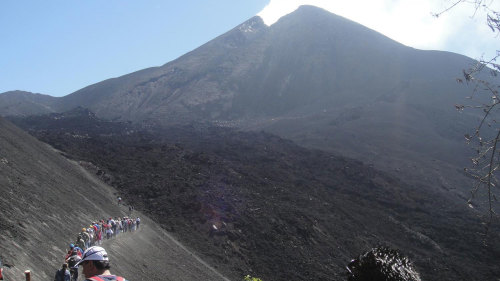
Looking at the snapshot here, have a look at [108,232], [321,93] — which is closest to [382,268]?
[108,232]

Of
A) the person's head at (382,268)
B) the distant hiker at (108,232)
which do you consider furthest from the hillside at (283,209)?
the person's head at (382,268)

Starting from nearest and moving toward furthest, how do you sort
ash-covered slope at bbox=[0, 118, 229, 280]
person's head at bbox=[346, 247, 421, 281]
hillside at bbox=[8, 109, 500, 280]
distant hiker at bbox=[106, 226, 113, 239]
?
person's head at bbox=[346, 247, 421, 281], ash-covered slope at bbox=[0, 118, 229, 280], distant hiker at bbox=[106, 226, 113, 239], hillside at bbox=[8, 109, 500, 280]

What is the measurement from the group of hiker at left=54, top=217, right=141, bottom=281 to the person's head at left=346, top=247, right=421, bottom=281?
5.48 meters

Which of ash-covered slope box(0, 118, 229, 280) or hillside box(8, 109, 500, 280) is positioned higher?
ash-covered slope box(0, 118, 229, 280)

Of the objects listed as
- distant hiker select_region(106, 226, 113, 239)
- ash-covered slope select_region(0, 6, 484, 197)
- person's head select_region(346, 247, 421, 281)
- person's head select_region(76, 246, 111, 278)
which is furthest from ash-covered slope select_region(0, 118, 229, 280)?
ash-covered slope select_region(0, 6, 484, 197)

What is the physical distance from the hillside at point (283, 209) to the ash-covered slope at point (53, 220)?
4.30 m

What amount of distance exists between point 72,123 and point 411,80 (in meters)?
78.1

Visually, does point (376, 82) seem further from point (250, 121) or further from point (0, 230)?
point (0, 230)

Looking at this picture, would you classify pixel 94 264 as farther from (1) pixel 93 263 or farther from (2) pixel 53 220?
(2) pixel 53 220

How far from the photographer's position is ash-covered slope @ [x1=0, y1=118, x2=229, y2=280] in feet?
39.0

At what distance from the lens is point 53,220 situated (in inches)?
693

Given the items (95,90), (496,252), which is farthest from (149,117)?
(496,252)

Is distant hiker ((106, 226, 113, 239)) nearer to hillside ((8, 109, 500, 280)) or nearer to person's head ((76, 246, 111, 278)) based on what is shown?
hillside ((8, 109, 500, 280))

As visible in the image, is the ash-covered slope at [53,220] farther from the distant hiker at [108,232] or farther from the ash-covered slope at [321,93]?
the ash-covered slope at [321,93]
